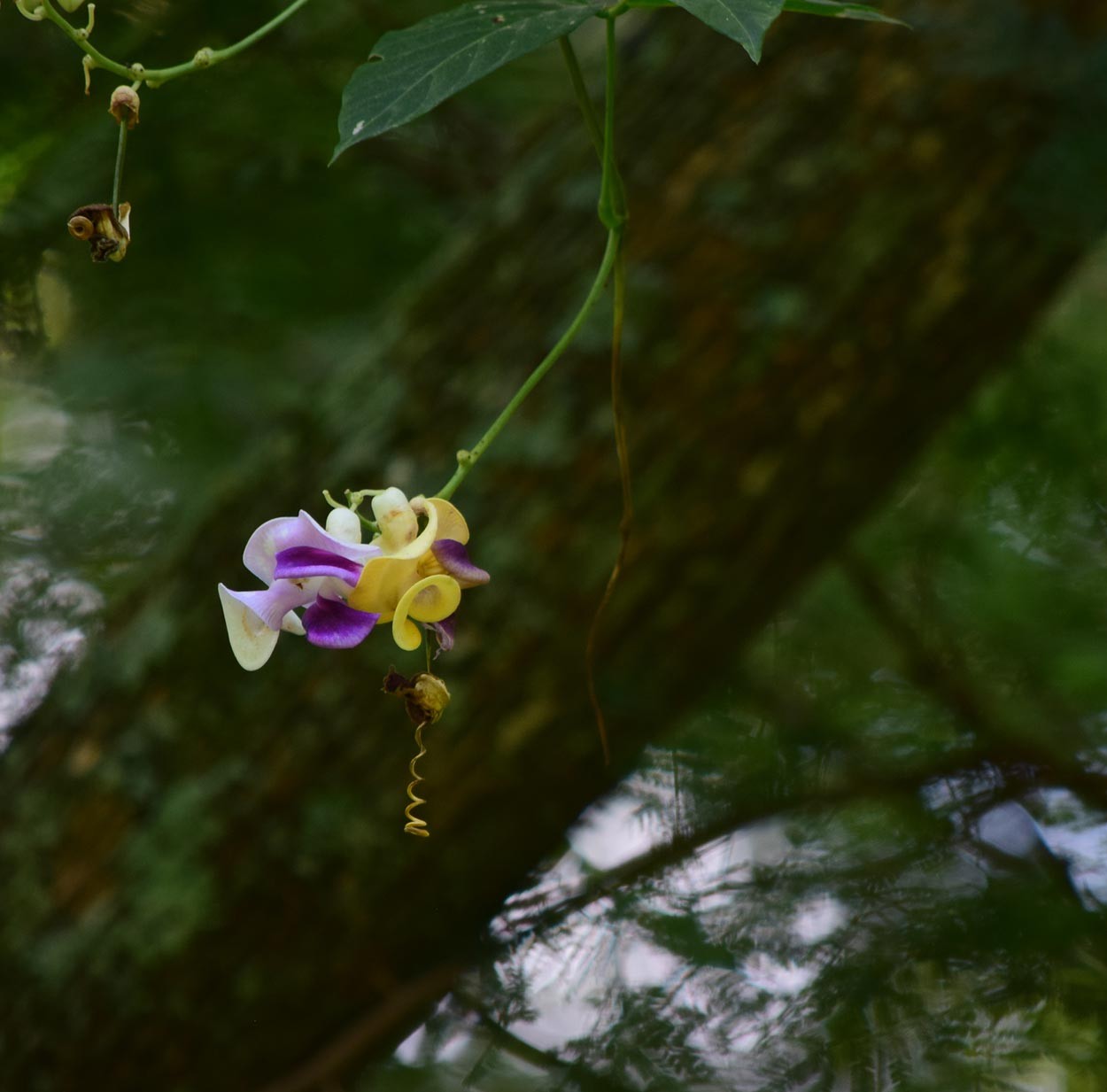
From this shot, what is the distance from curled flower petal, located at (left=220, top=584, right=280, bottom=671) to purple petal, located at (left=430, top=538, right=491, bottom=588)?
7 centimetres

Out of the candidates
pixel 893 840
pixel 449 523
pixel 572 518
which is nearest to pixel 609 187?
pixel 449 523

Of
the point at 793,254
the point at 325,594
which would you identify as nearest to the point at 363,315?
the point at 793,254

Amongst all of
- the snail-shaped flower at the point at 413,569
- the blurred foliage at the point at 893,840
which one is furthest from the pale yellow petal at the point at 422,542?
the blurred foliage at the point at 893,840

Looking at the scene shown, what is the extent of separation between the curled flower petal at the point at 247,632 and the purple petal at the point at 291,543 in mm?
20

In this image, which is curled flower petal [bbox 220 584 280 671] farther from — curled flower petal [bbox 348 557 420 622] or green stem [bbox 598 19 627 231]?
green stem [bbox 598 19 627 231]

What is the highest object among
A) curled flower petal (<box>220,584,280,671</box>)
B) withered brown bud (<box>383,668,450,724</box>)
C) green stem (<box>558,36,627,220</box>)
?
green stem (<box>558,36,627,220</box>)

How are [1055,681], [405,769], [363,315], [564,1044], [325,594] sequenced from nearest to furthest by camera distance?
[325,594] < [405,769] < [564,1044] < [1055,681] < [363,315]

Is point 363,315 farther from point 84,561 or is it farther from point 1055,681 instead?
point 1055,681

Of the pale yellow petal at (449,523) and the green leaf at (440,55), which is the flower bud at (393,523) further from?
the green leaf at (440,55)

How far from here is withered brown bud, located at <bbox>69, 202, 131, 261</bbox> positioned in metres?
0.50

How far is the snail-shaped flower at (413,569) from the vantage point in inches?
16.8

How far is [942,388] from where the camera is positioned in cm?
109

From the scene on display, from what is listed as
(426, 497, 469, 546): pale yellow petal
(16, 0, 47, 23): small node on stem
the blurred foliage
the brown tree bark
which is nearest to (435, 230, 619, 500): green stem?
(426, 497, 469, 546): pale yellow petal

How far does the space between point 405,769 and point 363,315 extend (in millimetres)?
642
